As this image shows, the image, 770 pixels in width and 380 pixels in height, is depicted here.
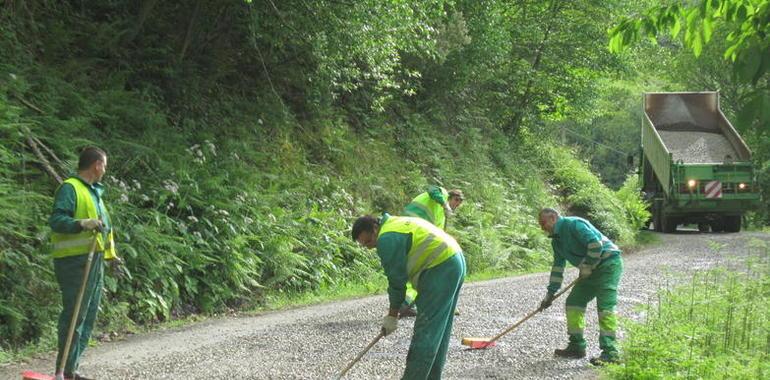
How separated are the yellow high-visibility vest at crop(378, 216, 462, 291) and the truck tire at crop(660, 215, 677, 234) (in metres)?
23.6

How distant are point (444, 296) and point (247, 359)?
2.87 meters

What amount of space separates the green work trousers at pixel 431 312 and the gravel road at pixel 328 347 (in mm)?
1561

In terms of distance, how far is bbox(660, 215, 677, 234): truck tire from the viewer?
27.8 m

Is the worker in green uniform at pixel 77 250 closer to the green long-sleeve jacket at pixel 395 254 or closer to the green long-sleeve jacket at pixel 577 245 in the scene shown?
the green long-sleeve jacket at pixel 395 254

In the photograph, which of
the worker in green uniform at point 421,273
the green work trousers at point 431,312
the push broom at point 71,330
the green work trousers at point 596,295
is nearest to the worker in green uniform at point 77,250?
the push broom at point 71,330

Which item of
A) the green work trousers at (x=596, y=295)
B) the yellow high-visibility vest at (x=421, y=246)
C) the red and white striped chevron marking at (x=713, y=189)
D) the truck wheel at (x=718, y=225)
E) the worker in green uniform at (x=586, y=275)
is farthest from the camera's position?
the truck wheel at (x=718, y=225)

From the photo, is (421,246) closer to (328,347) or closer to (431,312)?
→ (431,312)

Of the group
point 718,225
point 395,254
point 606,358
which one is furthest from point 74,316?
point 718,225

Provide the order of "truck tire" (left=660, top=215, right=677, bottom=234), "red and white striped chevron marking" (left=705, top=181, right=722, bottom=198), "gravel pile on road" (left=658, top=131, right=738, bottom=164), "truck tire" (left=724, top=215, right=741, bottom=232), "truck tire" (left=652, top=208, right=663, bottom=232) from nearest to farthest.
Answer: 1. "red and white striped chevron marking" (left=705, top=181, right=722, bottom=198)
2. "gravel pile on road" (left=658, top=131, right=738, bottom=164)
3. "truck tire" (left=724, top=215, right=741, bottom=232)
4. "truck tire" (left=660, top=215, right=677, bottom=234)
5. "truck tire" (left=652, top=208, right=663, bottom=232)

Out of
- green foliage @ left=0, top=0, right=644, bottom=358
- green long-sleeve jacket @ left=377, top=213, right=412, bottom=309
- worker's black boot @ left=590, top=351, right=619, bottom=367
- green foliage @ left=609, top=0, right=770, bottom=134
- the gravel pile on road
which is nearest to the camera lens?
green foliage @ left=609, top=0, right=770, bottom=134

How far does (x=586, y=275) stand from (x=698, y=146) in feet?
64.8

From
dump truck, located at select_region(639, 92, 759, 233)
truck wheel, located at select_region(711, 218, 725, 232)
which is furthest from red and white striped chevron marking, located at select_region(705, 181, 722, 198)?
truck wheel, located at select_region(711, 218, 725, 232)

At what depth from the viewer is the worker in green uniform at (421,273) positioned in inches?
224

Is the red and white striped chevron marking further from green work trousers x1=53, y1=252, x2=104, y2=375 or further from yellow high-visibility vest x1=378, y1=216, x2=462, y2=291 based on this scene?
green work trousers x1=53, y1=252, x2=104, y2=375
